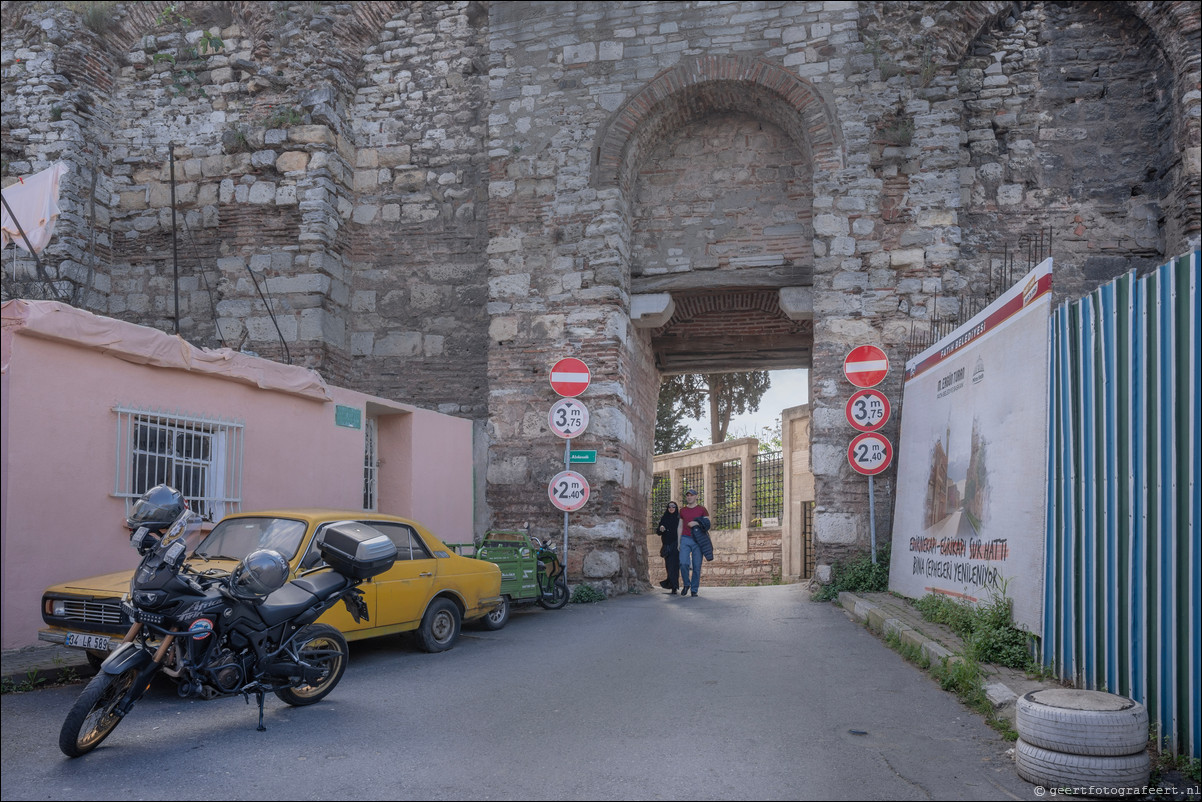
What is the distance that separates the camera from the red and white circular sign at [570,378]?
41.2 ft

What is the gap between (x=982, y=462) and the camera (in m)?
7.66

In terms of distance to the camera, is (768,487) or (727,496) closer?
(768,487)

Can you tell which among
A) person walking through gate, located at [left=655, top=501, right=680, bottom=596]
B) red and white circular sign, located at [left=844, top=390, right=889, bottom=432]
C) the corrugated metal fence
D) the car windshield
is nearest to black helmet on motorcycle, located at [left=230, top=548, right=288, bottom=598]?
the car windshield

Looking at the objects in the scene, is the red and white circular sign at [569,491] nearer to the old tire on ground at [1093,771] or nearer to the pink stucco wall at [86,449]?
the pink stucco wall at [86,449]

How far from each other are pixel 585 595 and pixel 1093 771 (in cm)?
844

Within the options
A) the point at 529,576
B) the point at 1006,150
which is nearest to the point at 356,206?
the point at 529,576

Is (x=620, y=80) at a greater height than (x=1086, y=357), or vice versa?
(x=620, y=80)

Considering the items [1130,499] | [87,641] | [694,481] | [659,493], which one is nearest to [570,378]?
[87,641]

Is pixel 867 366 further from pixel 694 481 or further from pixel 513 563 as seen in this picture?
pixel 694 481

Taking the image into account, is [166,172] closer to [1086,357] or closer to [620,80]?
[620,80]

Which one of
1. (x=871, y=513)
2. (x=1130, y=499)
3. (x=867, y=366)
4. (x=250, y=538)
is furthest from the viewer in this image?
(x=867, y=366)

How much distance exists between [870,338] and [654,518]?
15582mm

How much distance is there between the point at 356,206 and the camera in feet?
47.0

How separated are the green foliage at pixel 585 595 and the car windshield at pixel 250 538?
5.53 m
